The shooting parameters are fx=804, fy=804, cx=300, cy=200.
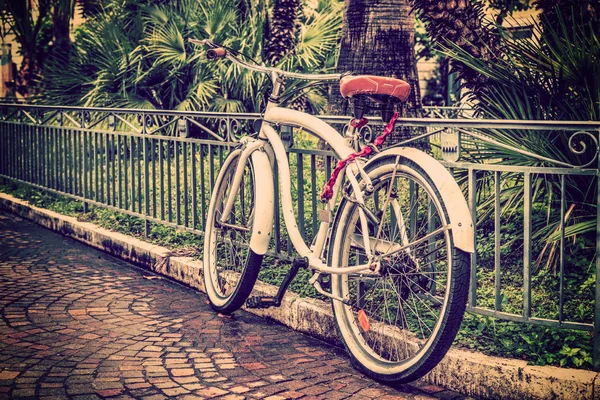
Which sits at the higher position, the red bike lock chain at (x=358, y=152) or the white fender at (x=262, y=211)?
the red bike lock chain at (x=358, y=152)

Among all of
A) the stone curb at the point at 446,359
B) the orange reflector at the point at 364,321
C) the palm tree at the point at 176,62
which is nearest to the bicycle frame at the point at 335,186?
the orange reflector at the point at 364,321

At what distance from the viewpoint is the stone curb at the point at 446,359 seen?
3.64 meters

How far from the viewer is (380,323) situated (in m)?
4.40

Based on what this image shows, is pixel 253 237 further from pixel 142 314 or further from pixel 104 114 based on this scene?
pixel 104 114

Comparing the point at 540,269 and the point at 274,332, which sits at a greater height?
the point at 540,269

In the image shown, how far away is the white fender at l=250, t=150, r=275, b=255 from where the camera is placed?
486 centimetres

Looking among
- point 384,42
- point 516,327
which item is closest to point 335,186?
point 516,327

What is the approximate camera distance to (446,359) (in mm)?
4035

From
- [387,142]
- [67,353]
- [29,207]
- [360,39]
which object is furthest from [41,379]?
[29,207]

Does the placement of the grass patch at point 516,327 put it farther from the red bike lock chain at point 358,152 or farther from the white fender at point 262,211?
the red bike lock chain at point 358,152

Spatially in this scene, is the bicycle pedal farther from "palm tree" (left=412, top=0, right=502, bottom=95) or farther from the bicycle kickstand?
"palm tree" (left=412, top=0, right=502, bottom=95)

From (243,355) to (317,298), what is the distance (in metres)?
0.80

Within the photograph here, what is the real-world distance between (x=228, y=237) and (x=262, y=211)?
2.28 feet

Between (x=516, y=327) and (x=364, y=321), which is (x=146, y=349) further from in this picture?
(x=516, y=327)
